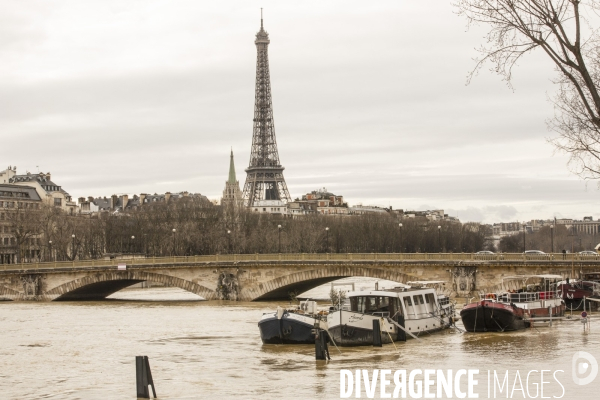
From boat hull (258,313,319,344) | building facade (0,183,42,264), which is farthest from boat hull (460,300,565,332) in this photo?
building facade (0,183,42,264)

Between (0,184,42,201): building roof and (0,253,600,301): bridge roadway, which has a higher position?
(0,184,42,201): building roof

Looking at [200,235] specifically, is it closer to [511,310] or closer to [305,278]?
[305,278]

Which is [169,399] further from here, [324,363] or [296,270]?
[296,270]

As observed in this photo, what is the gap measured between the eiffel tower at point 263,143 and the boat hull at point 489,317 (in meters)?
130

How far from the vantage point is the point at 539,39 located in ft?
59.9

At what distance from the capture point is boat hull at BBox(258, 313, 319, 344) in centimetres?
3509

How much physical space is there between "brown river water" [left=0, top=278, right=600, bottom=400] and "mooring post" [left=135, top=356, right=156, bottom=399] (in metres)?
1.16

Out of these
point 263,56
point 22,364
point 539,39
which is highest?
point 263,56

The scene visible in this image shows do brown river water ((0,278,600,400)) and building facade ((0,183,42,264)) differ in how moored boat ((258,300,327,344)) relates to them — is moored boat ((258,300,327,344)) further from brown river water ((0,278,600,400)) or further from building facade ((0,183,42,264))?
building facade ((0,183,42,264))

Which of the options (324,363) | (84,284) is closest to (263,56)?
(84,284)

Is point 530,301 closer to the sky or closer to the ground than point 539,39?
closer to the ground

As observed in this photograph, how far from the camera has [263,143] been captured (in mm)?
174125

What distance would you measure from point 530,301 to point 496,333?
15.3 ft

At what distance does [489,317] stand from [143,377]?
18.7 metres
